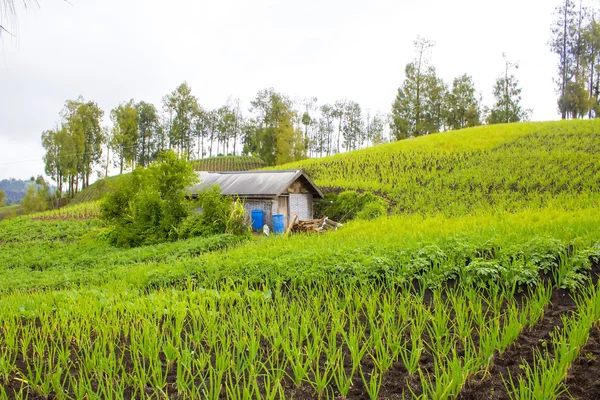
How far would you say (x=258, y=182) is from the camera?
849 inches

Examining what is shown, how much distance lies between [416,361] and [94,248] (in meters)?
15.8

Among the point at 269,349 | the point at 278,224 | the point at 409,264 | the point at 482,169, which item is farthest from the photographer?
the point at 482,169

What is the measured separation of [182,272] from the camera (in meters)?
9.45

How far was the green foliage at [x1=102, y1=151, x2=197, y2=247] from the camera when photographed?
1756 centimetres

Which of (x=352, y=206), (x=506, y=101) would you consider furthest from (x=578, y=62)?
(x=352, y=206)

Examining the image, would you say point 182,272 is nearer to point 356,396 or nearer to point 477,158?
point 356,396

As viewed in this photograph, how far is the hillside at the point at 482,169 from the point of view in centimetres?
1947

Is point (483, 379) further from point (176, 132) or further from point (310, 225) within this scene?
point (176, 132)

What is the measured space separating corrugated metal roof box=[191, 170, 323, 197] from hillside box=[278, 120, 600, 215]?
17.1 feet

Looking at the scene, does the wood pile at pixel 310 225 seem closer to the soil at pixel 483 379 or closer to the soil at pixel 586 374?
the soil at pixel 483 379

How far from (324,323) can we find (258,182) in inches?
662

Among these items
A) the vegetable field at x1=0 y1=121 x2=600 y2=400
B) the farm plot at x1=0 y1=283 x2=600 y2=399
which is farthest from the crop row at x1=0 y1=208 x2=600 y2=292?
the farm plot at x1=0 y1=283 x2=600 y2=399

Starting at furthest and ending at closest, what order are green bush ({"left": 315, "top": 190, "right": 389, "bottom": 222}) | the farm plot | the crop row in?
1. green bush ({"left": 315, "top": 190, "right": 389, "bottom": 222})
2. the crop row
3. the farm plot

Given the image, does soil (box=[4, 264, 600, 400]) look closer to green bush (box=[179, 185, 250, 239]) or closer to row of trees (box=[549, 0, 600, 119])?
green bush (box=[179, 185, 250, 239])
